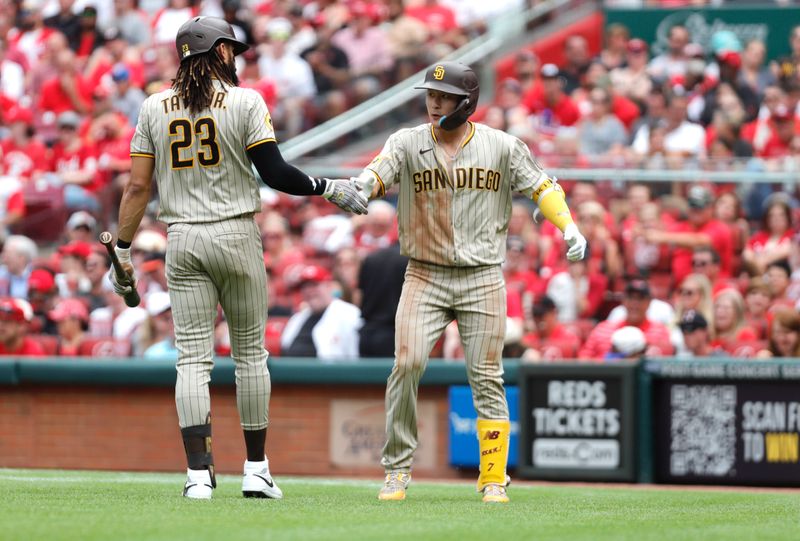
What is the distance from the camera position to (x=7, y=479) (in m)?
8.57

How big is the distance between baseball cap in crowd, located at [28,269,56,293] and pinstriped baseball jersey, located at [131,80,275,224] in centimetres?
661

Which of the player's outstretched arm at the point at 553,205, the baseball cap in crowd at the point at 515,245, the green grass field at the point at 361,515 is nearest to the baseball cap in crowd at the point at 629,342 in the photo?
the baseball cap in crowd at the point at 515,245

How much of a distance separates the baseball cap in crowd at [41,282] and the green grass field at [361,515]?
4.87 metres

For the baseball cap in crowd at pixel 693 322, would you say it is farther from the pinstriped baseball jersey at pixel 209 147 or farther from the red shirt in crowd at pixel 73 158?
the red shirt in crowd at pixel 73 158

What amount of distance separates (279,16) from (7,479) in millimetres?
10575

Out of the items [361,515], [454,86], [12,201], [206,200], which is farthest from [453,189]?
[12,201]

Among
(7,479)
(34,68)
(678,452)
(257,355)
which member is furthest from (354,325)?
(34,68)

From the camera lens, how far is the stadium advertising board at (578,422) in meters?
10.9

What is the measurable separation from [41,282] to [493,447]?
23.1 feet

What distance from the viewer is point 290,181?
23.7ft

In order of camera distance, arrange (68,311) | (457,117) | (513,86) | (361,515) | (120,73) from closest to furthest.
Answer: (361,515)
(457,117)
(68,311)
(513,86)
(120,73)

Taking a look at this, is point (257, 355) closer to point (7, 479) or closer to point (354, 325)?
point (7, 479)

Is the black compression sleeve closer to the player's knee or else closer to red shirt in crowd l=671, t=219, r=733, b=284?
the player's knee

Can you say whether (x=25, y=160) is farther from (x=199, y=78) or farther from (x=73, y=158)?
(x=199, y=78)
